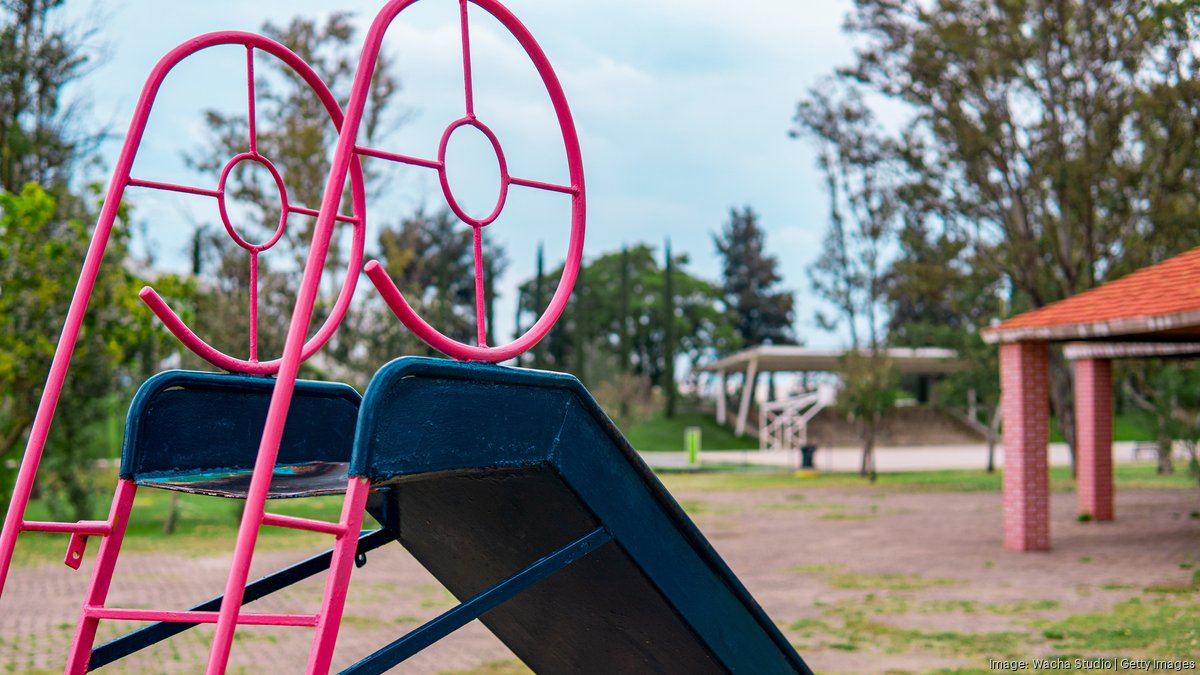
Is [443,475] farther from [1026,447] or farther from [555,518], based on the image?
[1026,447]

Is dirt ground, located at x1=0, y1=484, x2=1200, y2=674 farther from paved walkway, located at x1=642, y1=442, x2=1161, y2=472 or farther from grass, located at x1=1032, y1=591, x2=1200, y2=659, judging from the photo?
paved walkway, located at x1=642, y1=442, x2=1161, y2=472

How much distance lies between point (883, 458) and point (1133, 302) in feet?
91.5

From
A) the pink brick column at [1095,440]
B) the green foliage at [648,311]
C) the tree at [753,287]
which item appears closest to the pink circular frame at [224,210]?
the pink brick column at [1095,440]

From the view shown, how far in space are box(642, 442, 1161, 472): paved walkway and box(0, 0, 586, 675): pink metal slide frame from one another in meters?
30.3

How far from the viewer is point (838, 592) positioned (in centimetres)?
1049

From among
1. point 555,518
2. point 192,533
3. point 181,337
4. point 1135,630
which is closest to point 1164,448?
point 1135,630

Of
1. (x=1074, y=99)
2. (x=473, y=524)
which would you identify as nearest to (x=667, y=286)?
(x=1074, y=99)

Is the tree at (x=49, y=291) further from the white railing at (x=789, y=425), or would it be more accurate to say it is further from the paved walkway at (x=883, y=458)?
the white railing at (x=789, y=425)

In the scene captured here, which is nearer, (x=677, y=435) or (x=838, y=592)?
(x=838, y=592)

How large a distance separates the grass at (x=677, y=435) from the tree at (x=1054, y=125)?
19922mm

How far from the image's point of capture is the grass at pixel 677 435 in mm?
44609

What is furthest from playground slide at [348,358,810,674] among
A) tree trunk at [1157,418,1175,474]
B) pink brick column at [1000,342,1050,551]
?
tree trunk at [1157,418,1175,474]

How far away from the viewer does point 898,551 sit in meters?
13.6

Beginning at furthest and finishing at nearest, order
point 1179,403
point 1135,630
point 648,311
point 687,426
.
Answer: point 648,311
point 687,426
point 1179,403
point 1135,630
